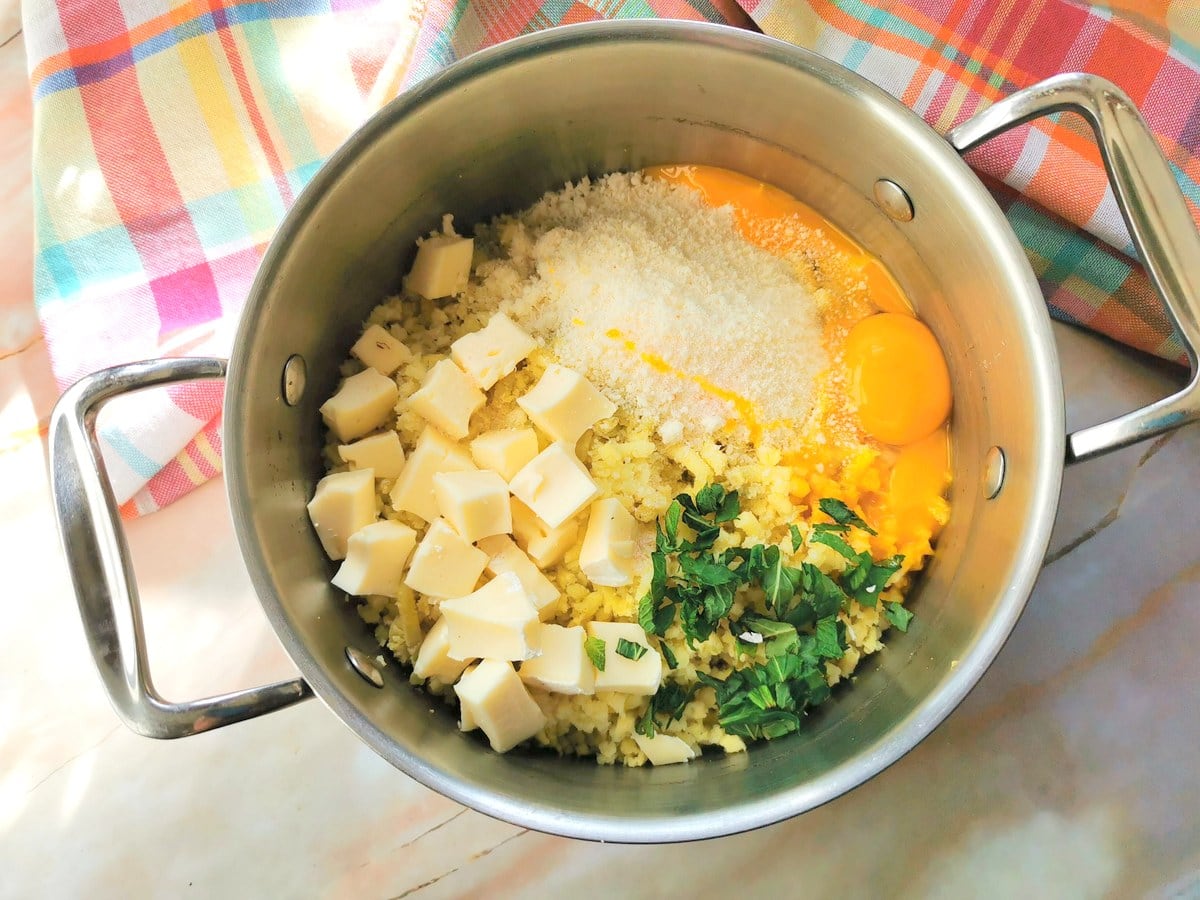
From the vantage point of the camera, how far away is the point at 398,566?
119 cm

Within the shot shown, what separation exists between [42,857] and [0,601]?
15.9 inches

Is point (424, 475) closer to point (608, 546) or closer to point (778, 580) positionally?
point (608, 546)

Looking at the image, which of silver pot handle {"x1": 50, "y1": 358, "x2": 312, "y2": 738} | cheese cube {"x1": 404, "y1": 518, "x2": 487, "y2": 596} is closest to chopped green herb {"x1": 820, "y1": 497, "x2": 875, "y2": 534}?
cheese cube {"x1": 404, "y1": 518, "x2": 487, "y2": 596}

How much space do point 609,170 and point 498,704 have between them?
2.78 feet

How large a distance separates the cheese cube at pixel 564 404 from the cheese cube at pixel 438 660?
11.9 inches

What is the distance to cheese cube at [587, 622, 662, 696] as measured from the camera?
1.14 m

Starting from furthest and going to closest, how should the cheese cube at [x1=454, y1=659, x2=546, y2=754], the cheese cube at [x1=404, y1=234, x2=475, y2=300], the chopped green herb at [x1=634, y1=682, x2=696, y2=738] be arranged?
the cheese cube at [x1=404, y1=234, x2=475, y2=300], the chopped green herb at [x1=634, y1=682, x2=696, y2=738], the cheese cube at [x1=454, y1=659, x2=546, y2=754]

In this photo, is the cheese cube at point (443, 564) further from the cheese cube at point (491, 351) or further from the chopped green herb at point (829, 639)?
the chopped green herb at point (829, 639)

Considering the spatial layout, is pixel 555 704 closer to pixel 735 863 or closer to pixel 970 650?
pixel 735 863

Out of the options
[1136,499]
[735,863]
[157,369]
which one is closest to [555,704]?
[735,863]

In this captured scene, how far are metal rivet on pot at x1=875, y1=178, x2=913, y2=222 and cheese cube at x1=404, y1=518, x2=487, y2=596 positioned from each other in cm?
77

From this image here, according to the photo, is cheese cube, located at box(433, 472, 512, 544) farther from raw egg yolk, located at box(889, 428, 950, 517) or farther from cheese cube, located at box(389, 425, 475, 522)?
raw egg yolk, located at box(889, 428, 950, 517)

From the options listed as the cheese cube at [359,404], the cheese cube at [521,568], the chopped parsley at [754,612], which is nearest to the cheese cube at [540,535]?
the cheese cube at [521,568]

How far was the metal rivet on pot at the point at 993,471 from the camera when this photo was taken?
1.18 metres
